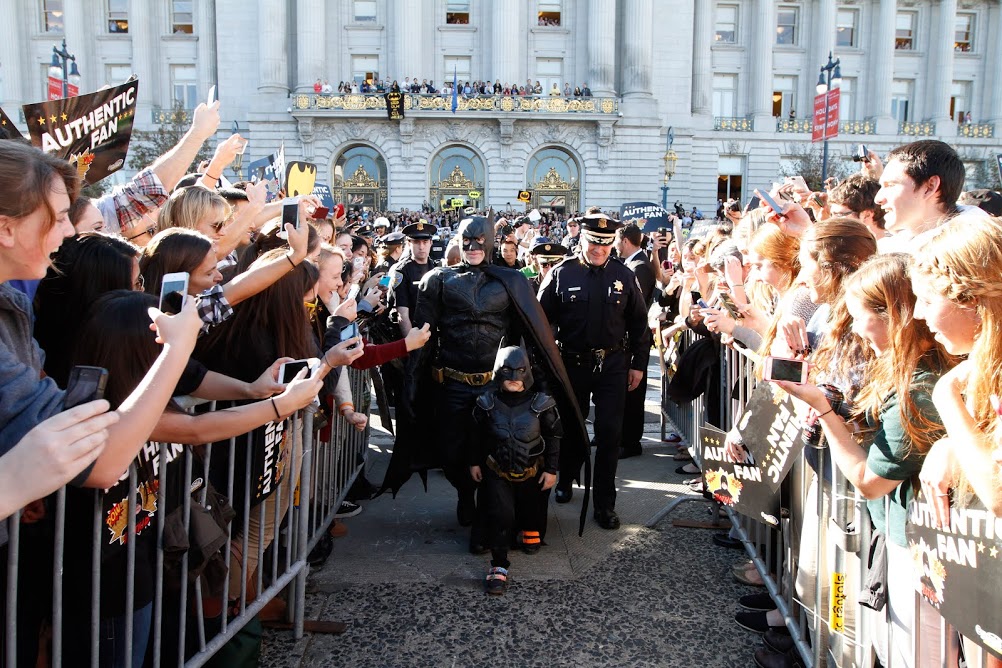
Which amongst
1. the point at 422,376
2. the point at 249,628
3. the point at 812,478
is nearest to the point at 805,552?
the point at 812,478

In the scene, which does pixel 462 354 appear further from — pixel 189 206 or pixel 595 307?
pixel 189 206

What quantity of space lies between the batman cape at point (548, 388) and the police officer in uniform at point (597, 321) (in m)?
0.38

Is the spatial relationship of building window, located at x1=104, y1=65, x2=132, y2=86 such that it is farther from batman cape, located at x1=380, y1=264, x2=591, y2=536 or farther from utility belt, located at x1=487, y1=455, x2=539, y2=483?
utility belt, located at x1=487, y1=455, x2=539, y2=483

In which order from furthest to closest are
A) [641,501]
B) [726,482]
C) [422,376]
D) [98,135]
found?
[641,501] → [422,376] → [98,135] → [726,482]

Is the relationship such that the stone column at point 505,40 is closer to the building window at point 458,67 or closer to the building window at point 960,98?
the building window at point 458,67

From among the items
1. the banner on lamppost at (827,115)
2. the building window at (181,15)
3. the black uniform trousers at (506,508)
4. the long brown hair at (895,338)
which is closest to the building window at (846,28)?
the banner on lamppost at (827,115)

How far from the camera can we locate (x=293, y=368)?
113 inches

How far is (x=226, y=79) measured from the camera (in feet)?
127

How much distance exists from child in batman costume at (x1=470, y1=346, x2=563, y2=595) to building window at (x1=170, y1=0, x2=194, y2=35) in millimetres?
43965

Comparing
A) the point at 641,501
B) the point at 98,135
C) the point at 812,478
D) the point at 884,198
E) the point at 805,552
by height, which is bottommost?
the point at 641,501

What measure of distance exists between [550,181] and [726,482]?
3626 cm

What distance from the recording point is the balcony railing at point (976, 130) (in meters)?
44.3

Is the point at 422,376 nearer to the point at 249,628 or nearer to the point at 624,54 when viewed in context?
the point at 249,628

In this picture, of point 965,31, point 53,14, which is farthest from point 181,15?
point 965,31
